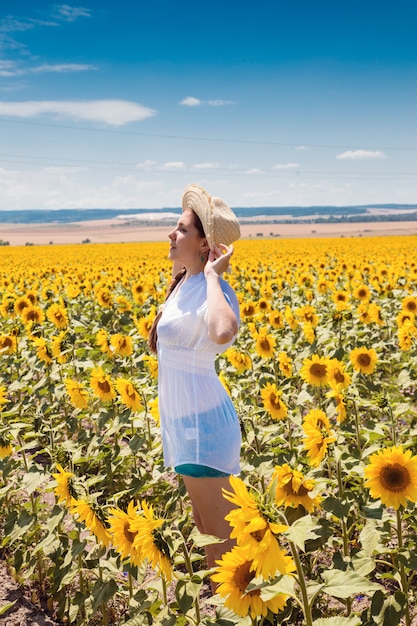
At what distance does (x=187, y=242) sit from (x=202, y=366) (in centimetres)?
62

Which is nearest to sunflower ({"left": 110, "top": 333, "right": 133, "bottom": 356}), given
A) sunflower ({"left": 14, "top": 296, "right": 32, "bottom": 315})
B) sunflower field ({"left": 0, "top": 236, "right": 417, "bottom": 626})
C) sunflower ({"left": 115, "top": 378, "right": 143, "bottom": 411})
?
sunflower field ({"left": 0, "top": 236, "right": 417, "bottom": 626})

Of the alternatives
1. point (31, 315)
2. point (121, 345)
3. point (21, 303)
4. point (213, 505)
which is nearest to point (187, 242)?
point (213, 505)

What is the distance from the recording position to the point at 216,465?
2.51 m

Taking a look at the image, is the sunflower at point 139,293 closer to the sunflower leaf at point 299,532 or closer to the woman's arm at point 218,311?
the woman's arm at point 218,311

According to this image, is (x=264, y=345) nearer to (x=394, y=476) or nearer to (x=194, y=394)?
(x=194, y=394)

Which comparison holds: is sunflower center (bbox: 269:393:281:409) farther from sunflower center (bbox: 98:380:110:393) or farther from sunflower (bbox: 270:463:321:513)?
sunflower (bbox: 270:463:321:513)

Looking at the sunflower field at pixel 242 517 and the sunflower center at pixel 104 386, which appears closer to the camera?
the sunflower field at pixel 242 517

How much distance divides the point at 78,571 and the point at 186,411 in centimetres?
125

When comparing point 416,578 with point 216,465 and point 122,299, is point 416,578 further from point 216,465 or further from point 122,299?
point 122,299

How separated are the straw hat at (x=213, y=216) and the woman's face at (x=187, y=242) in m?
0.07

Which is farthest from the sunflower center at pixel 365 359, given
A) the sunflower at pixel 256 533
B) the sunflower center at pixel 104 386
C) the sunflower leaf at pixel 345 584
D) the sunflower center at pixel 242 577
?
the sunflower at pixel 256 533

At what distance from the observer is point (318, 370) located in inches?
170

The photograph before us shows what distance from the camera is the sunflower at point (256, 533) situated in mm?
1441

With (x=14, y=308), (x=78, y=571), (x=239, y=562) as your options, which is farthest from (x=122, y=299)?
(x=239, y=562)
